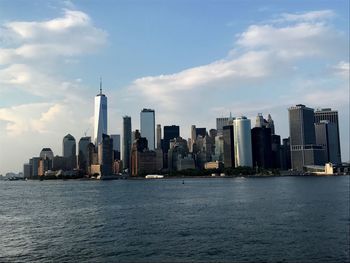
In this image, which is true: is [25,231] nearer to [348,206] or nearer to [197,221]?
[197,221]

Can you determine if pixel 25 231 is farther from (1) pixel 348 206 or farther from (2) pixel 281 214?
(1) pixel 348 206

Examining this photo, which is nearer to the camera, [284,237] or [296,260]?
[296,260]

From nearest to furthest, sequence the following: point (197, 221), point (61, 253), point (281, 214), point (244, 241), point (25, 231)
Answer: point (61, 253) → point (244, 241) → point (25, 231) → point (197, 221) → point (281, 214)

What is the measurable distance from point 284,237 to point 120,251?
2099 cm

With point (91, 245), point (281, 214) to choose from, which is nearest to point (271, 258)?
point (91, 245)

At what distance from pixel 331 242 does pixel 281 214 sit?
93.1ft

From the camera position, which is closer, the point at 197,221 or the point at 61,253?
the point at 61,253

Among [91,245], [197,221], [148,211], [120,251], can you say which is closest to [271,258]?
[120,251]

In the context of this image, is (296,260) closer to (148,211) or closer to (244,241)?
(244,241)

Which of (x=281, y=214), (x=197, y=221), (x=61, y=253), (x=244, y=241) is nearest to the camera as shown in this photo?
(x=61, y=253)

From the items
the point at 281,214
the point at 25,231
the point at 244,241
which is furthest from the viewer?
the point at 281,214

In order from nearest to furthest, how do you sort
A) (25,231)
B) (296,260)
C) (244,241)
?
1. (296,260)
2. (244,241)
3. (25,231)

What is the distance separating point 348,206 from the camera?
9481cm

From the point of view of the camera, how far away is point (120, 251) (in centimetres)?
5416
